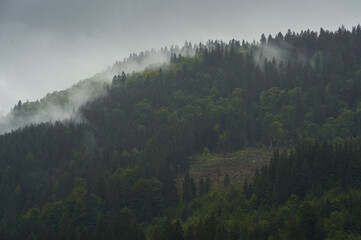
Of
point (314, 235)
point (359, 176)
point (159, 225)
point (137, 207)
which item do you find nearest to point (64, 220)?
point (137, 207)

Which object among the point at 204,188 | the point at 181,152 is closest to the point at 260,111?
the point at 181,152

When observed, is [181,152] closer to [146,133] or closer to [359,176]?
[146,133]

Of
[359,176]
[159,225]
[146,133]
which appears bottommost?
[159,225]

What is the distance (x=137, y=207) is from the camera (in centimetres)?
12169

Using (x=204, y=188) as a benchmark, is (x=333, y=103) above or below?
above

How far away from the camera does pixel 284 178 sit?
4094 inches

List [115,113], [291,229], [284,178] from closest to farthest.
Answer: [291,229] < [284,178] < [115,113]

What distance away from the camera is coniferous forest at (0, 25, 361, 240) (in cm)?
9112

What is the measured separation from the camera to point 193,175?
135 m

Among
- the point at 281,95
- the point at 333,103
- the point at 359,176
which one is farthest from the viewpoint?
the point at 281,95

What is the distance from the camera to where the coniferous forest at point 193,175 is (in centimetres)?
9112

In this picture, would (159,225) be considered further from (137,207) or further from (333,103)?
(333,103)

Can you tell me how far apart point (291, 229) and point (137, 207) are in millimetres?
53908

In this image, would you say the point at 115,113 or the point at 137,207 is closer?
the point at 137,207
